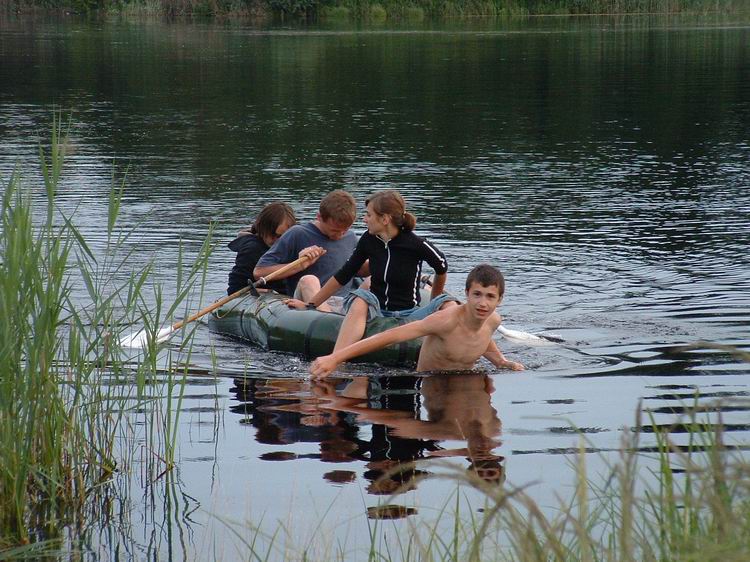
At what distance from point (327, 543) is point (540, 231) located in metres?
8.95

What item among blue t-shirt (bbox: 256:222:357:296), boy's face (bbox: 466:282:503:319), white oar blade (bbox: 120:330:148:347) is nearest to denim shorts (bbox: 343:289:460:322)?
boy's face (bbox: 466:282:503:319)

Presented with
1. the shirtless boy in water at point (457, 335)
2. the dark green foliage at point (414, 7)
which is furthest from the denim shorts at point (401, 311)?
the dark green foliage at point (414, 7)

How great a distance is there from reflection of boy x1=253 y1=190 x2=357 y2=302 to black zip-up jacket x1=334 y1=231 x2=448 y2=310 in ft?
2.81

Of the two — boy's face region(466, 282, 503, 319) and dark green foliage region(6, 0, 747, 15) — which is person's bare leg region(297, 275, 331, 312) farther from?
dark green foliage region(6, 0, 747, 15)

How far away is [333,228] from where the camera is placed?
8.85 metres

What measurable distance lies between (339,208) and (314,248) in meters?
0.34

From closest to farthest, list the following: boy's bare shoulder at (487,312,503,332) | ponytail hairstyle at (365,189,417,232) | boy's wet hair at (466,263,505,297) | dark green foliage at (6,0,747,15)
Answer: boy's wet hair at (466,263,505,297) → boy's bare shoulder at (487,312,503,332) → ponytail hairstyle at (365,189,417,232) → dark green foliage at (6,0,747,15)

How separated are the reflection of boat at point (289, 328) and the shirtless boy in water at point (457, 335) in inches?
11.2

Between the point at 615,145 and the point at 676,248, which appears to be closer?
the point at 676,248

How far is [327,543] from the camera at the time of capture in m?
4.50

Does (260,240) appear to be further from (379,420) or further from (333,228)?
(379,420)

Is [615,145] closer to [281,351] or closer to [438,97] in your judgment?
[438,97]

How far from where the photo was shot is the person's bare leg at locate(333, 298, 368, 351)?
25.4 ft

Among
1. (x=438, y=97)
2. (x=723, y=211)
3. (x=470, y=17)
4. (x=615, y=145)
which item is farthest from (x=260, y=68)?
(x=470, y=17)
